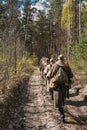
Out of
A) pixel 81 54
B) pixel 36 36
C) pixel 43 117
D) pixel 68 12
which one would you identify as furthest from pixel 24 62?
pixel 36 36

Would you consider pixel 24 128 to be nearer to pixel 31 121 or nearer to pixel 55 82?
pixel 31 121

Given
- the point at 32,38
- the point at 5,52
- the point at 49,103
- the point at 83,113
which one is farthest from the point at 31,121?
the point at 32,38

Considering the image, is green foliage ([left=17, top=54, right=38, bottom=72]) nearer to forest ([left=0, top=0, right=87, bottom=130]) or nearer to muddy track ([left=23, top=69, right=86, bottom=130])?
forest ([left=0, top=0, right=87, bottom=130])

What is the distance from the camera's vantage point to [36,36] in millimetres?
63500

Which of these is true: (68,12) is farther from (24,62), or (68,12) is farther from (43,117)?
(43,117)

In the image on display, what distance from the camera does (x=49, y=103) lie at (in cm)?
1317

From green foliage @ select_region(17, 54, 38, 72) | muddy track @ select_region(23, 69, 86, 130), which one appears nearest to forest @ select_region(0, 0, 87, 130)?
green foliage @ select_region(17, 54, 38, 72)

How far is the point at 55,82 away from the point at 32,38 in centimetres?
5325

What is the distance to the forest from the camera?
14484 millimetres

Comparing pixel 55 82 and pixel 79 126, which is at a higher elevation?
pixel 55 82

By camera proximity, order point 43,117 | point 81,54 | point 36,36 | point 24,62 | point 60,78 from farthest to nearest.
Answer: point 36,36 < point 24,62 < point 81,54 < point 43,117 < point 60,78

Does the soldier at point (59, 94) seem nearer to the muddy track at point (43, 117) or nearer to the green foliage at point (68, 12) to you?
the muddy track at point (43, 117)

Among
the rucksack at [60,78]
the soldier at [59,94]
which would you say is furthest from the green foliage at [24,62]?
the rucksack at [60,78]

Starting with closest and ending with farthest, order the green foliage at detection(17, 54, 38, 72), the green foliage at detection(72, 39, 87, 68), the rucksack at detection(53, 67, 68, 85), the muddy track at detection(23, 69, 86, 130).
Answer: the muddy track at detection(23, 69, 86, 130)
the rucksack at detection(53, 67, 68, 85)
the green foliage at detection(72, 39, 87, 68)
the green foliage at detection(17, 54, 38, 72)
